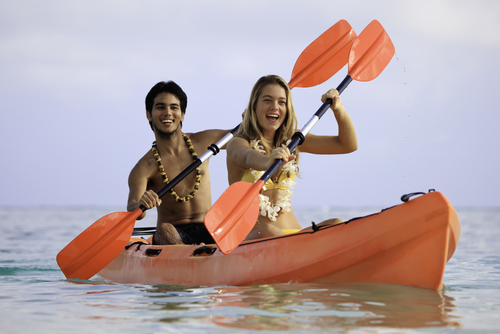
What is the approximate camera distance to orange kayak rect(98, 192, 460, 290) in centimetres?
263

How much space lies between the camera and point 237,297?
2734 mm

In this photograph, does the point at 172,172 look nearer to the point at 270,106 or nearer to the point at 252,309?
the point at 270,106

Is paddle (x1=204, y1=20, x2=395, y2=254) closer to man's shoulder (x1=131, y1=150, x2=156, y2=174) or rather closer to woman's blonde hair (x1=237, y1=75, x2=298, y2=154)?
woman's blonde hair (x1=237, y1=75, x2=298, y2=154)

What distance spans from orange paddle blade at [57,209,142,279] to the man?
22cm

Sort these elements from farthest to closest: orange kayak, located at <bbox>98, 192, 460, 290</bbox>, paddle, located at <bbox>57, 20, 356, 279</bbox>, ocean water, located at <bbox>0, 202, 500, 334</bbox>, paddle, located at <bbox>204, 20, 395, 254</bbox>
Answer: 1. paddle, located at <bbox>57, 20, 356, 279</bbox>
2. paddle, located at <bbox>204, 20, 395, 254</bbox>
3. orange kayak, located at <bbox>98, 192, 460, 290</bbox>
4. ocean water, located at <bbox>0, 202, 500, 334</bbox>

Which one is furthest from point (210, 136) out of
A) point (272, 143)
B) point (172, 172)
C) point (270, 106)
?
point (270, 106)

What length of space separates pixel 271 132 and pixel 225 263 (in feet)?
3.29

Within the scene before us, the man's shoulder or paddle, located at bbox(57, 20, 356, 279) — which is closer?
paddle, located at bbox(57, 20, 356, 279)

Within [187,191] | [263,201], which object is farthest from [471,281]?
[187,191]

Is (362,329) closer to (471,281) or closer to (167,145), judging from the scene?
(471,281)

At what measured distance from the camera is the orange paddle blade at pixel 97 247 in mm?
3867

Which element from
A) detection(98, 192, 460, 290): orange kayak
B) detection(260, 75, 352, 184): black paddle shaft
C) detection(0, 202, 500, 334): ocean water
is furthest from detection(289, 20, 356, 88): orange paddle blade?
detection(0, 202, 500, 334): ocean water

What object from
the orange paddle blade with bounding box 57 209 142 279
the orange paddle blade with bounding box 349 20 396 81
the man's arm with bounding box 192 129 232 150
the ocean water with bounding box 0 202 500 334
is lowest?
the ocean water with bounding box 0 202 500 334

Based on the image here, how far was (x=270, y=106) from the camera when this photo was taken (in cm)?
341
